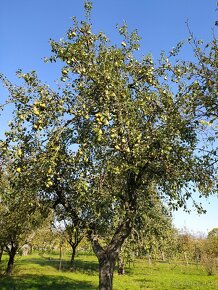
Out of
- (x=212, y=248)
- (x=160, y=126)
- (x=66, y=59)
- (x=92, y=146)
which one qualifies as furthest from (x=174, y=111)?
(x=212, y=248)

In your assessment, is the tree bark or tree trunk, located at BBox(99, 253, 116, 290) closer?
tree trunk, located at BBox(99, 253, 116, 290)

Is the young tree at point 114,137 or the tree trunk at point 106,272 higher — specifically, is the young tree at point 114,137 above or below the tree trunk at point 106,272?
above

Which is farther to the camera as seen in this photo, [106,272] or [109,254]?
[109,254]

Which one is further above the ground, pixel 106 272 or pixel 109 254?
pixel 109 254

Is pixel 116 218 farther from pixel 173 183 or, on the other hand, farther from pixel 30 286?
pixel 30 286

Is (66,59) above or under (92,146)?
above

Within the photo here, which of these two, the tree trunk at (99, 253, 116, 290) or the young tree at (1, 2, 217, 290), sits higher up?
the young tree at (1, 2, 217, 290)

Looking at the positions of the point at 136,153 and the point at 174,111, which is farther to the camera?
the point at 174,111

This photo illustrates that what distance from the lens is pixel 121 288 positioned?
117ft

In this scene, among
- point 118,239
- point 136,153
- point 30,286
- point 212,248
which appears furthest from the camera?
point 212,248

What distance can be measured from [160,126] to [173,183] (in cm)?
324

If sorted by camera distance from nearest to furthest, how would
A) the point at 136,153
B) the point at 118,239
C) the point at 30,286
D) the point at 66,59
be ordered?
the point at 136,153 < the point at 66,59 < the point at 118,239 < the point at 30,286

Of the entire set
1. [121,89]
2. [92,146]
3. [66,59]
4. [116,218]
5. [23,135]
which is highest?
[66,59]

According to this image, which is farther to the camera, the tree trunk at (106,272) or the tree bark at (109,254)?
the tree bark at (109,254)
